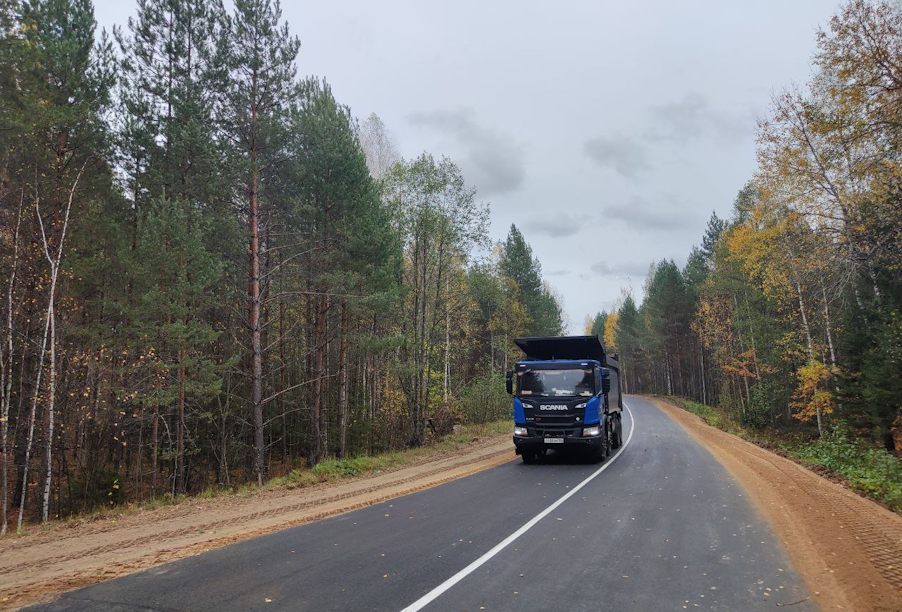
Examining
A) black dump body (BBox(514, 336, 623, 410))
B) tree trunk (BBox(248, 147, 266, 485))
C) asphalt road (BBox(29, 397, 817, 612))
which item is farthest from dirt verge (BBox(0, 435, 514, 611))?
black dump body (BBox(514, 336, 623, 410))

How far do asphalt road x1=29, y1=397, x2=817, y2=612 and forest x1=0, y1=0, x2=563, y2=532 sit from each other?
817cm

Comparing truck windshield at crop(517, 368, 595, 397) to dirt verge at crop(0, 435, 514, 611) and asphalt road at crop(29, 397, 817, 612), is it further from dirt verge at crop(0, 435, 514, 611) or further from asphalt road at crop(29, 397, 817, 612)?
asphalt road at crop(29, 397, 817, 612)

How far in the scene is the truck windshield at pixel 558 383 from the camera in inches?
535

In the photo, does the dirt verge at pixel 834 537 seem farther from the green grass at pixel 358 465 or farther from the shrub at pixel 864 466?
the green grass at pixel 358 465

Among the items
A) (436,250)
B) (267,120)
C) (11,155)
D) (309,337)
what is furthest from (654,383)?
(11,155)

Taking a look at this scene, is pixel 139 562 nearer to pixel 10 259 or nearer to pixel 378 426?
pixel 10 259

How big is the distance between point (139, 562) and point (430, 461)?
10.9m

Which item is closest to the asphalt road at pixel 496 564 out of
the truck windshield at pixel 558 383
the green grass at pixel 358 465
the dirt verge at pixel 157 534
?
the dirt verge at pixel 157 534

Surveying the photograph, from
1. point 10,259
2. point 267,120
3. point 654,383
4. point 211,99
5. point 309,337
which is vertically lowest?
point 654,383

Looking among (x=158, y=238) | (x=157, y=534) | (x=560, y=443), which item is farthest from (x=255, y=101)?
(x=560, y=443)

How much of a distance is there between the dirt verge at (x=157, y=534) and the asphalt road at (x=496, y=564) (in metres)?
0.46

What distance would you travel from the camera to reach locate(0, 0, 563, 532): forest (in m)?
12.1

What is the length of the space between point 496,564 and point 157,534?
5136 millimetres

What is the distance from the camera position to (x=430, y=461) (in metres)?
15.8
